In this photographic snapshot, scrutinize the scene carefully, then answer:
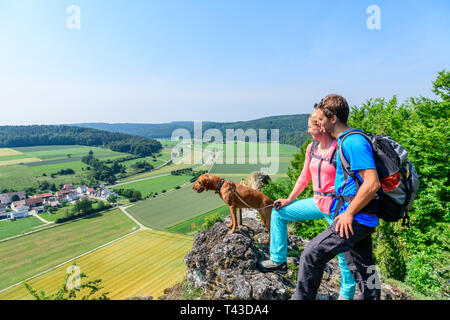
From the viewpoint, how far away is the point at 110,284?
20094 mm

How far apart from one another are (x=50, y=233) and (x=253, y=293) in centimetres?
4028

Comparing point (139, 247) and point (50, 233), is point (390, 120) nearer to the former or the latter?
point (139, 247)

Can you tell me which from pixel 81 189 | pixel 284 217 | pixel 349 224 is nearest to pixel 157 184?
pixel 81 189

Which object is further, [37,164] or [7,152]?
[7,152]

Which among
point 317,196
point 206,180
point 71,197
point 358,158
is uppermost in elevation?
point 358,158

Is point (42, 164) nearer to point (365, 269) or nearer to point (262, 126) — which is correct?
point (365, 269)

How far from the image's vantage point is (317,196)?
125 inches

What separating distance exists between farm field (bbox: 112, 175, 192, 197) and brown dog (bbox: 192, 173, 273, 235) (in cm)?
4324

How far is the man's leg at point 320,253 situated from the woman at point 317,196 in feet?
1.92

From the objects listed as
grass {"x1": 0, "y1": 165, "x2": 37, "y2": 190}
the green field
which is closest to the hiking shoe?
the green field

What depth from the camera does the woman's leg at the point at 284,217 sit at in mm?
3294

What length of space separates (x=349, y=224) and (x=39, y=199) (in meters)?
55.0

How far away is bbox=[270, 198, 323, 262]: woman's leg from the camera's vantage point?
3294 mm

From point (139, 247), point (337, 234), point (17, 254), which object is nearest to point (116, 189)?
point (17, 254)
